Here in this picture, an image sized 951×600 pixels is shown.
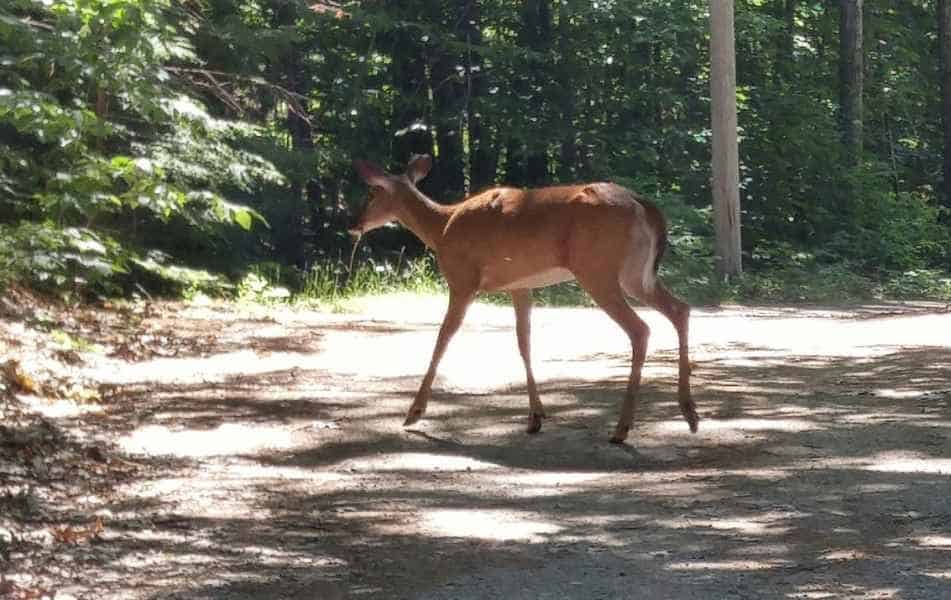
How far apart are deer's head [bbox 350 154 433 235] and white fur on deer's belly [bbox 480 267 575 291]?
1.02 meters

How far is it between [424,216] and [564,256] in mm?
1289

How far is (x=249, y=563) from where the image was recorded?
629 cm

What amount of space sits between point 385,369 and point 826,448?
15.4ft

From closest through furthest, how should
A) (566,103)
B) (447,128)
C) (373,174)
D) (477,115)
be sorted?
1. (373,174)
2. (477,115)
3. (447,128)
4. (566,103)

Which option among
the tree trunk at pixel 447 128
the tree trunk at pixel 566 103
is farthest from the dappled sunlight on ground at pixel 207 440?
the tree trunk at pixel 566 103

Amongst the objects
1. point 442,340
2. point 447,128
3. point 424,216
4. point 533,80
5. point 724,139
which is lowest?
point 442,340

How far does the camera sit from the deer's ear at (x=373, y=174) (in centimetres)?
1031

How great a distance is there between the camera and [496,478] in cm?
823

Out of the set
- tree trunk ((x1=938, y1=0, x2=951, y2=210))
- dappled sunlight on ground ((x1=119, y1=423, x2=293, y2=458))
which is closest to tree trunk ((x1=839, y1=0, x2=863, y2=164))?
tree trunk ((x1=938, y1=0, x2=951, y2=210))

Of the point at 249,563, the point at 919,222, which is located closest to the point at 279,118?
the point at 919,222

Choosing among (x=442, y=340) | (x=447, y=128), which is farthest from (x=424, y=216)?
(x=447, y=128)

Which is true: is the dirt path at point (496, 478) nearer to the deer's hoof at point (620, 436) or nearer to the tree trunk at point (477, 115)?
the deer's hoof at point (620, 436)

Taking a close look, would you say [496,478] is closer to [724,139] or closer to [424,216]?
[424,216]

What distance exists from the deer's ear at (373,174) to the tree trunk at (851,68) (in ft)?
80.4
